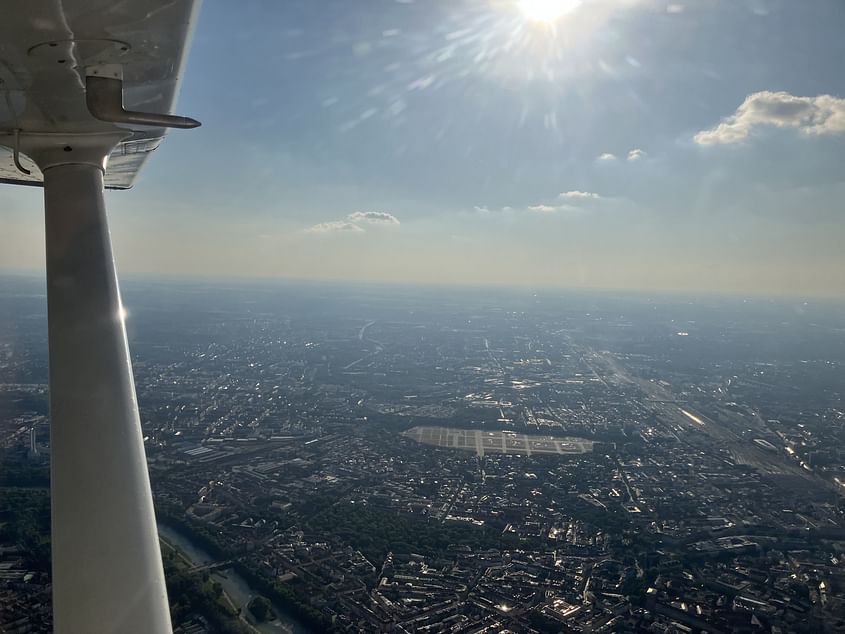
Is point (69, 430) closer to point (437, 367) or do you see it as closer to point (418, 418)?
Answer: point (418, 418)

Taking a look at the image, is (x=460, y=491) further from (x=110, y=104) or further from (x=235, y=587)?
(x=110, y=104)

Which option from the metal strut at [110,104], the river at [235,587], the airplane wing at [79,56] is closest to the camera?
the airplane wing at [79,56]

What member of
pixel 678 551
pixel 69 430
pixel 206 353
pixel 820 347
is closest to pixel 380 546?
pixel 678 551

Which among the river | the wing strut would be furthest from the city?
the wing strut

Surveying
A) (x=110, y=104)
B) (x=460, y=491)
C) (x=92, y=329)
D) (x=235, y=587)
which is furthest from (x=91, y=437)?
(x=460, y=491)

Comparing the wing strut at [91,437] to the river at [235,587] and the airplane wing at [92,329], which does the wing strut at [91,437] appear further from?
the river at [235,587]

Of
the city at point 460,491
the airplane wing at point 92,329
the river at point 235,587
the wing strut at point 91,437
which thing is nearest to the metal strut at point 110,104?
the airplane wing at point 92,329

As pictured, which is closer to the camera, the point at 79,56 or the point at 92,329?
the point at 79,56
